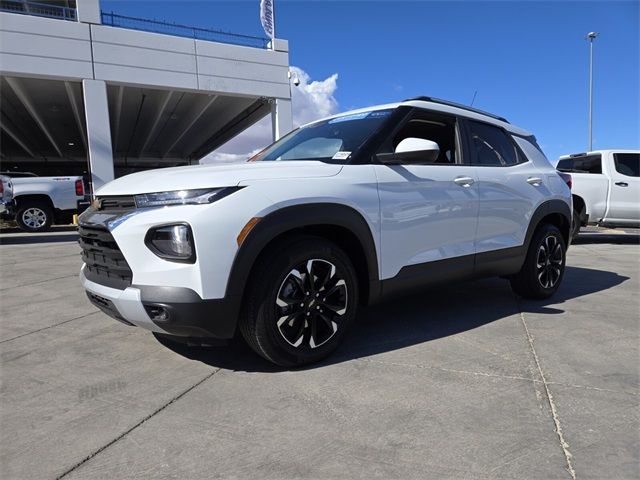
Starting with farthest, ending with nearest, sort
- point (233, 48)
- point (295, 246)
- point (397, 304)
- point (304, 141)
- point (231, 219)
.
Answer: point (233, 48) → point (397, 304) → point (304, 141) → point (295, 246) → point (231, 219)

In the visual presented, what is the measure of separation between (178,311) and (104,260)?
70 centimetres

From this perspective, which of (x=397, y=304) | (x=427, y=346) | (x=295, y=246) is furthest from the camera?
(x=397, y=304)

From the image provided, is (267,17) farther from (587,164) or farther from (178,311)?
(178,311)

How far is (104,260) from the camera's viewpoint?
2818 millimetres

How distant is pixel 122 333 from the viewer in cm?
360

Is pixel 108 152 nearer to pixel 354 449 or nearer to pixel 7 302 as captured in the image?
pixel 7 302

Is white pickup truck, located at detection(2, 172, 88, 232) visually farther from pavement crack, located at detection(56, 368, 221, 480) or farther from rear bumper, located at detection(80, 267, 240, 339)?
pavement crack, located at detection(56, 368, 221, 480)

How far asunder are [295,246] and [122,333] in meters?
1.76

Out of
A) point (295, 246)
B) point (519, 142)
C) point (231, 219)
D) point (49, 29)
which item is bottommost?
point (295, 246)

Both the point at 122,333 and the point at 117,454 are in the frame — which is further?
the point at 122,333

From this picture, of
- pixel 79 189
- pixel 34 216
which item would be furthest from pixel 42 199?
pixel 79 189

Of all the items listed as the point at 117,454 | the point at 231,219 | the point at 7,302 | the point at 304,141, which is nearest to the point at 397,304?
the point at 304,141

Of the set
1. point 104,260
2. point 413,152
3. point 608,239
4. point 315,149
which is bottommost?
point 608,239

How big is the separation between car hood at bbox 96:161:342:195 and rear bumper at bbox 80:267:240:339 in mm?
571
